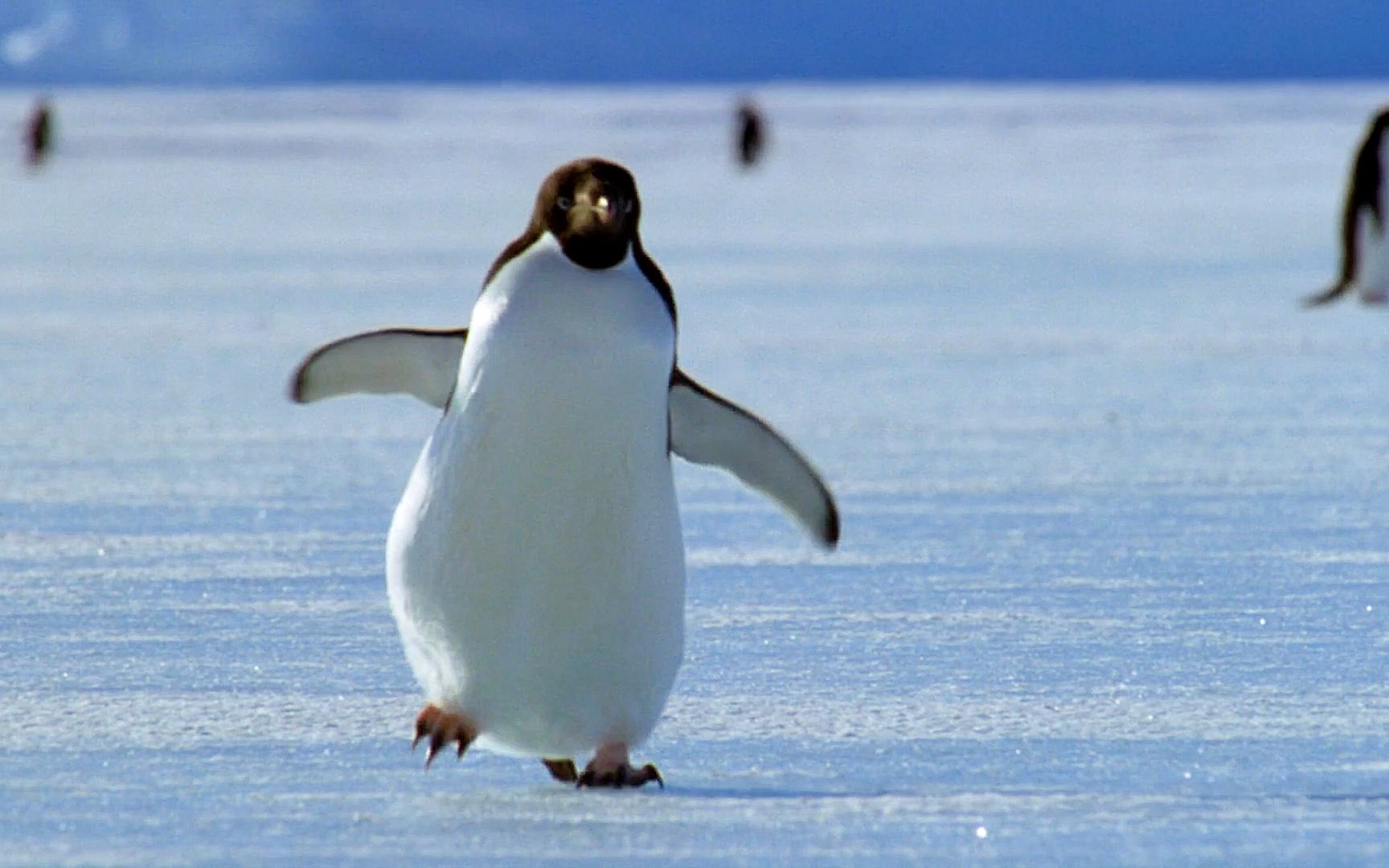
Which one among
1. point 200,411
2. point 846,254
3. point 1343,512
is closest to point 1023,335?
point 200,411

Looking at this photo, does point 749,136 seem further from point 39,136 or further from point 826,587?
point 826,587

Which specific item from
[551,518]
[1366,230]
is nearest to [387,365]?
[551,518]

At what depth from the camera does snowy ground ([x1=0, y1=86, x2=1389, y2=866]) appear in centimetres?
217

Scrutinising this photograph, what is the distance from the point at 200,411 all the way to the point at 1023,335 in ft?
9.52

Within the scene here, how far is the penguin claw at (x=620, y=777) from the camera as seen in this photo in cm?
233

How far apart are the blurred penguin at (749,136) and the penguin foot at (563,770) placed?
19.7 m

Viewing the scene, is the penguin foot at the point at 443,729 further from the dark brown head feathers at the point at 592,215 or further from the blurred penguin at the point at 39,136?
the blurred penguin at the point at 39,136

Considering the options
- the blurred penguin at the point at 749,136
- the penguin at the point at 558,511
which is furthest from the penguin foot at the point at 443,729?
the blurred penguin at the point at 749,136

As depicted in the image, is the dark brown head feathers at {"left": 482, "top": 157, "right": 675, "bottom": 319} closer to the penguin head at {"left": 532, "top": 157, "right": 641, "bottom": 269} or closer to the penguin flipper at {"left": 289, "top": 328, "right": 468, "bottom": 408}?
the penguin head at {"left": 532, "top": 157, "right": 641, "bottom": 269}

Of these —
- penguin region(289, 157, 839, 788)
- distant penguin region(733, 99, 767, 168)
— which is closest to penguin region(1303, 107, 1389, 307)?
penguin region(289, 157, 839, 788)

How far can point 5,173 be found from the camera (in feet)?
81.4

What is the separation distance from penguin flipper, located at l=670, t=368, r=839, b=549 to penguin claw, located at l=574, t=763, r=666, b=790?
378 millimetres

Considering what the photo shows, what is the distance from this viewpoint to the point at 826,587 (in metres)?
3.47

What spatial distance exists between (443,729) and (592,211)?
1.72 ft
